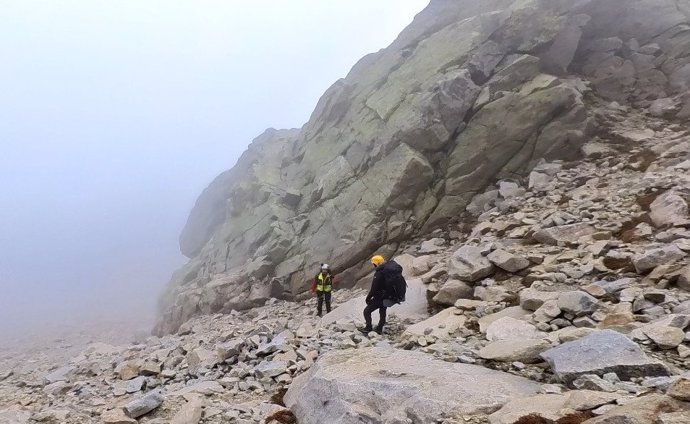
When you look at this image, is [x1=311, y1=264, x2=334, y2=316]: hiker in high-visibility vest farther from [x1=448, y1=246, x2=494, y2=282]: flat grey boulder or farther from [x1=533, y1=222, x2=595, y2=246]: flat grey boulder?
[x1=533, y1=222, x2=595, y2=246]: flat grey boulder

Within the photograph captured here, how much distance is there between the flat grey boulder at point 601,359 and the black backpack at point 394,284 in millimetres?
5795

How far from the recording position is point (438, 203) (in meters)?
24.9

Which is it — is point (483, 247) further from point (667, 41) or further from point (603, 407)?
point (667, 41)

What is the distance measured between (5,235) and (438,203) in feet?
616

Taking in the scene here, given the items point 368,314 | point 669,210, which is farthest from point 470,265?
point 669,210

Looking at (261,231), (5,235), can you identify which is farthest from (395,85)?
(5,235)

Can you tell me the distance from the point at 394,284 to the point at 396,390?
241 inches

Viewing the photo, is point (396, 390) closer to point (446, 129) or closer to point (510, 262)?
point (510, 262)

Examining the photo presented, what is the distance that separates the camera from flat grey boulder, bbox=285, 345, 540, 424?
666cm

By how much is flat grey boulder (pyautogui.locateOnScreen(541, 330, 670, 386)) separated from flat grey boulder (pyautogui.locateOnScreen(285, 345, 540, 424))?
67 centimetres

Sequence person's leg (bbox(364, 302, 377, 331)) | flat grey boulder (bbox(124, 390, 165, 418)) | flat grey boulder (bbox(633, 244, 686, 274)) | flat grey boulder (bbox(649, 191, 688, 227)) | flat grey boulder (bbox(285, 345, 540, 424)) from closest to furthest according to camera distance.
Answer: flat grey boulder (bbox(285, 345, 540, 424)) < flat grey boulder (bbox(124, 390, 165, 418)) < flat grey boulder (bbox(633, 244, 686, 274)) < person's leg (bbox(364, 302, 377, 331)) < flat grey boulder (bbox(649, 191, 688, 227))

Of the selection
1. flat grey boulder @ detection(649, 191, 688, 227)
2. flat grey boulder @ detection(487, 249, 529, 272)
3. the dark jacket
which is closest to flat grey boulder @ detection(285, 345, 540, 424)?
the dark jacket

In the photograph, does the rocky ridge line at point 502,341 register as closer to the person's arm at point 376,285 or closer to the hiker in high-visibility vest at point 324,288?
the person's arm at point 376,285

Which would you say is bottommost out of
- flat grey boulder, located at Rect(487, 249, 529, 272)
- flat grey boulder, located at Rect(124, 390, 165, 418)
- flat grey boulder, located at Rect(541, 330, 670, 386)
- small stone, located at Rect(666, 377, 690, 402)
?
flat grey boulder, located at Rect(487, 249, 529, 272)
